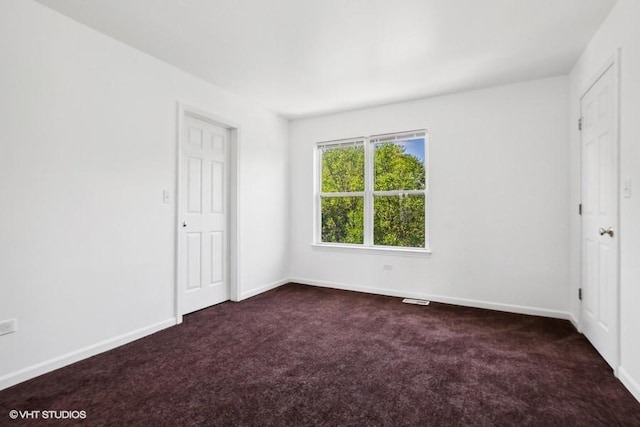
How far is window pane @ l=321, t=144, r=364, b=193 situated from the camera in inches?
181

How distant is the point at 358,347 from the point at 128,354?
1839mm

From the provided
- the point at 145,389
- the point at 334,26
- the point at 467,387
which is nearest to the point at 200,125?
the point at 334,26

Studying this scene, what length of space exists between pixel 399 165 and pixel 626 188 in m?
2.46

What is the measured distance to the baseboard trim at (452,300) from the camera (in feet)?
11.2

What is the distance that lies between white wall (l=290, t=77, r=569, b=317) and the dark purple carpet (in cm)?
51

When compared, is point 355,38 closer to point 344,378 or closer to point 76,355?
point 344,378

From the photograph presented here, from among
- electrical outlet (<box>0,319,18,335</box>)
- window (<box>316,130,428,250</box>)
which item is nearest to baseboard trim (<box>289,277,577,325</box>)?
window (<box>316,130,428,250</box>)

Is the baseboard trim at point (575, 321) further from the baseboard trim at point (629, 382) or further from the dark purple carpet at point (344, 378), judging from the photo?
the baseboard trim at point (629, 382)

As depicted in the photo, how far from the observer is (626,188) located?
206cm

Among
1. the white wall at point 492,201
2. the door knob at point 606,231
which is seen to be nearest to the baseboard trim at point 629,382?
the door knob at point 606,231

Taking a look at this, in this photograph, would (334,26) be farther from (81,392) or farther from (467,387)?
(81,392)

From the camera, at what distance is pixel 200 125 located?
362 cm

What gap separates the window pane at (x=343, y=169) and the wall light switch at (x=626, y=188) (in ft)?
9.27

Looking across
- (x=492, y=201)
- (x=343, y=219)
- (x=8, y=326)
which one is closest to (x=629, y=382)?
(x=492, y=201)
